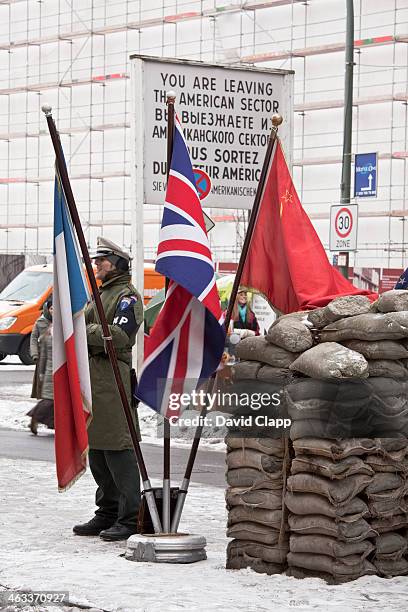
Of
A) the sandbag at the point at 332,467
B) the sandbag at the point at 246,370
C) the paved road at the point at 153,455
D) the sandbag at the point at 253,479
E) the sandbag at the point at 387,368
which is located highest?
the sandbag at the point at 387,368

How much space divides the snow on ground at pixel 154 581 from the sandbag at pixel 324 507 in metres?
0.32

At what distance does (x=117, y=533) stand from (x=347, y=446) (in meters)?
2.14

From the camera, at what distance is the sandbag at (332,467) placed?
6840 mm

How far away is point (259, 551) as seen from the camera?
284 inches

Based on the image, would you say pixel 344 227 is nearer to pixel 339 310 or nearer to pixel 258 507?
pixel 339 310

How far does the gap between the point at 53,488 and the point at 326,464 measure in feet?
15.3

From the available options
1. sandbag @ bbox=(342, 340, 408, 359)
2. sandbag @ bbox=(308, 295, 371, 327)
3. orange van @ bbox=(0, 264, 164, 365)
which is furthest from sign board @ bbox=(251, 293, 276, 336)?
sandbag @ bbox=(342, 340, 408, 359)

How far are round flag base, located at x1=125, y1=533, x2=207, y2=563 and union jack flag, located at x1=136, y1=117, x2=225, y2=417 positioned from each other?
2.24ft

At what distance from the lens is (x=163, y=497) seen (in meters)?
7.73

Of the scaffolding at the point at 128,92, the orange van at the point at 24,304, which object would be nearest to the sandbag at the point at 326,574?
the orange van at the point at 24,304

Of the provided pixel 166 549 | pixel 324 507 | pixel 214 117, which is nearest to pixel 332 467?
pixel 324 507

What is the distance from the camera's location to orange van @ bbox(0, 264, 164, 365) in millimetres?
27750

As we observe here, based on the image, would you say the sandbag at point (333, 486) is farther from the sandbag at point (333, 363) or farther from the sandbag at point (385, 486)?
the sandbag at point (333, 363)

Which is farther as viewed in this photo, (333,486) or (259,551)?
(259,551)
